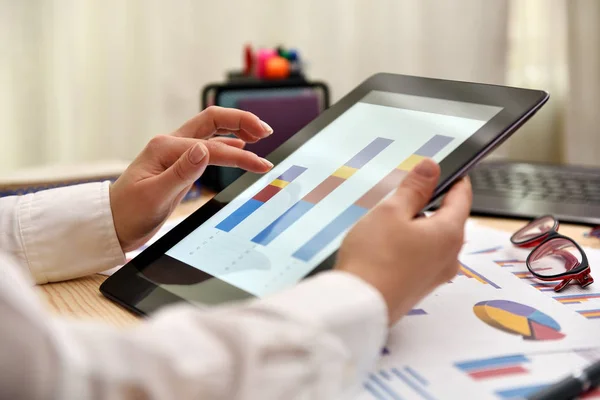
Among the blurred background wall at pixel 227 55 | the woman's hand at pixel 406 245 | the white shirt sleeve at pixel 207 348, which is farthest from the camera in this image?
the blurred background wall at pixel 227 55

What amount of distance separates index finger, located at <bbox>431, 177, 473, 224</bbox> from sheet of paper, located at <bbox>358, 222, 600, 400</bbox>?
9 centimetres

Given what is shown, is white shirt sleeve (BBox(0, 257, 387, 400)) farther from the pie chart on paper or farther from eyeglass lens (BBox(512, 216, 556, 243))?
eyeglass lens (BBox(512, 216, 556, 243))

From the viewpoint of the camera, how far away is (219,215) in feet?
1.87

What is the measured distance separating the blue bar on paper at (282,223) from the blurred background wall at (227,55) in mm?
793

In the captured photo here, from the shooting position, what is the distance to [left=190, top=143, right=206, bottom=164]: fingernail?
0.58m

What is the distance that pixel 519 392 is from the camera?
0.37 meters

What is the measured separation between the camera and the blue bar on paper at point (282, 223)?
0.51m

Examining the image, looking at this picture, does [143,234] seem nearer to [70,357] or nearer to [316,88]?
[70,357]

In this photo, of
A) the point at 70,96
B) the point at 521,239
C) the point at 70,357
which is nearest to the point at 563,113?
the point at 521,239

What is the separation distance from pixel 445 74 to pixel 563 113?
279mm

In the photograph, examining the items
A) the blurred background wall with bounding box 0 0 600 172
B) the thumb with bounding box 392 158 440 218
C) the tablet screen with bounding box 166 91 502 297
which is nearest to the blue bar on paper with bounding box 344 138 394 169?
the tablet screen with bounding box 166 91 502 297

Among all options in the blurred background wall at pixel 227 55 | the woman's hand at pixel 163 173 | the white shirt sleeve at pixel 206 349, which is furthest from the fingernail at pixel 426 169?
the blurred background wall at pixel 227 55

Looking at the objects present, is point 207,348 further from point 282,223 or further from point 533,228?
point 533,228

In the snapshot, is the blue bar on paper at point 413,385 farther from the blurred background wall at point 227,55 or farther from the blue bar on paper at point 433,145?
the blurred background wall at point 227,55
